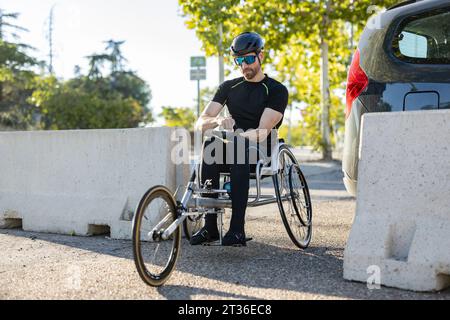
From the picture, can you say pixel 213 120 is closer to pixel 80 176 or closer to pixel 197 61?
pixel 80 176

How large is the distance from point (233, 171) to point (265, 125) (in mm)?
536

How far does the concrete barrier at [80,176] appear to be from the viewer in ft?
17.8

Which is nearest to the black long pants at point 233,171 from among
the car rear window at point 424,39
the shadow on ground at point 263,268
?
the shadow on ground at point 263,268

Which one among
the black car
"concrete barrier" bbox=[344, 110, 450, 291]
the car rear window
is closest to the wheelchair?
the black car

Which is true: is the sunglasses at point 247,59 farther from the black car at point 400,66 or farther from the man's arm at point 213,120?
the black car at point 400,66

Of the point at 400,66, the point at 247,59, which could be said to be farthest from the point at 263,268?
the point at 400,66

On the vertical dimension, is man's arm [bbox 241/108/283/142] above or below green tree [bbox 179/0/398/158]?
below

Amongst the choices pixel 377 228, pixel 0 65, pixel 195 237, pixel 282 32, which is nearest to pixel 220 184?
Answer: pixel 195 237

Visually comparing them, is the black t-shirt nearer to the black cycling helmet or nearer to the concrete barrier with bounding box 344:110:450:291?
the black cycling helmet

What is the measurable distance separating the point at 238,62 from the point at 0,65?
102 ft

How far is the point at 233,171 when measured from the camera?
14.3ft

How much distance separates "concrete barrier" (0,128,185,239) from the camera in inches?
214
